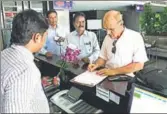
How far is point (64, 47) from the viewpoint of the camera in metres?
0.86

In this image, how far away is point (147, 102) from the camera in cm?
60

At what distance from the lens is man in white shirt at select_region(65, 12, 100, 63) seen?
2.75 feet

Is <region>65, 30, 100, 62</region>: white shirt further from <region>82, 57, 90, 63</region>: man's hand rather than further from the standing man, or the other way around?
the standing man

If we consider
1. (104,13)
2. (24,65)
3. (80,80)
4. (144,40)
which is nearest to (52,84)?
(80,80)

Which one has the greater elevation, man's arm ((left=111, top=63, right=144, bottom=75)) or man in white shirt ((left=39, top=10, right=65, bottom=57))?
man in white shirt ((left=39, top=10, right=65, bottom=57))

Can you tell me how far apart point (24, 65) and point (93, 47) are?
52 centimetres

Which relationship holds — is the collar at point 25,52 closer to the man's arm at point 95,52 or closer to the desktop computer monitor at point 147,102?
the desktop computer monitor at point 147,102

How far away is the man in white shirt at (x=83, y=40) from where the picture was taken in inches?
33.0

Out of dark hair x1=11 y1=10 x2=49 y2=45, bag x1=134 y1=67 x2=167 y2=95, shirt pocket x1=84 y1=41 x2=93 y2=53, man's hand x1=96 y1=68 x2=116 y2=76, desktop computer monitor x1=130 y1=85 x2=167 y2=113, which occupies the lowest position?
bag x1=134 y1=67 x2=167 y2=95

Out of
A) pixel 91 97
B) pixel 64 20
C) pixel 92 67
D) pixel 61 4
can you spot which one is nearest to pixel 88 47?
pixel 92 67

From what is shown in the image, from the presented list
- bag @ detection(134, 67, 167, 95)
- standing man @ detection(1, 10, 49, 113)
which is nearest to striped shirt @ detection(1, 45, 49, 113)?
standing man @ detection(1, 10, 49, 113)

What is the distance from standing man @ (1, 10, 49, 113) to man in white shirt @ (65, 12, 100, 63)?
294mm

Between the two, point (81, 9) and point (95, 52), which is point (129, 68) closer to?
point (95, 52)

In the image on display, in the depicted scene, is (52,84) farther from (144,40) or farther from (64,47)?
(144,40)
